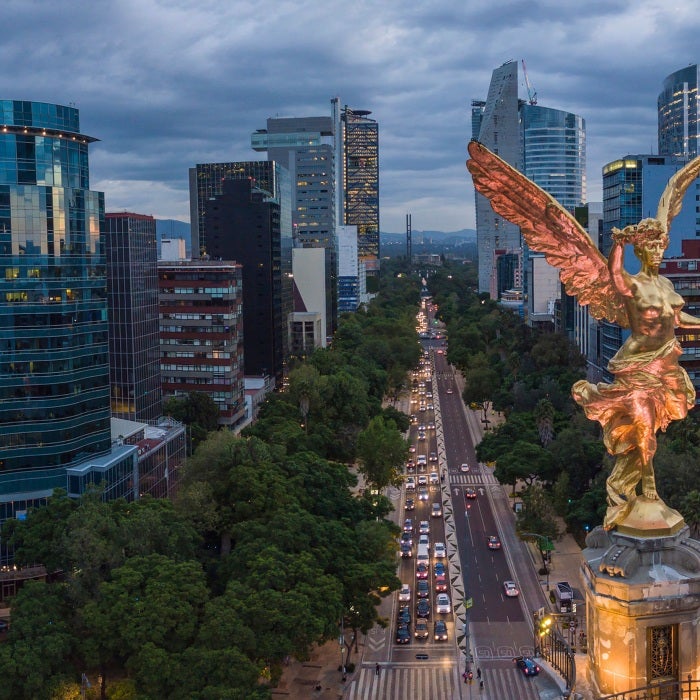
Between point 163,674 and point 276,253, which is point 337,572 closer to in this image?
point 163,674

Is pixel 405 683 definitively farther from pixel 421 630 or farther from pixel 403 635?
pixel 421 630

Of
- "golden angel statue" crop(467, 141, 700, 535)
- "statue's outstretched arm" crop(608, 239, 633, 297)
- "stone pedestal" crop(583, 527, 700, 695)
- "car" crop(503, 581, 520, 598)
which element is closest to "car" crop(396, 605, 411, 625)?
"car" crop(503, 581, 520, 598)

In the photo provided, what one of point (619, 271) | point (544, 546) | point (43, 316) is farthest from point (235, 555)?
point (619, 271)

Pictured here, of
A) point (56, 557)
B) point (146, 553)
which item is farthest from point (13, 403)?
point (146, 553)

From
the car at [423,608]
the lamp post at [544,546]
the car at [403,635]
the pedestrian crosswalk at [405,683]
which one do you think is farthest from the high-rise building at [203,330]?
the pedestrian crosswalk at [405,683]

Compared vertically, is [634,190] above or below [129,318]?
above

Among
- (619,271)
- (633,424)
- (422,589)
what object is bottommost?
(422,589)
